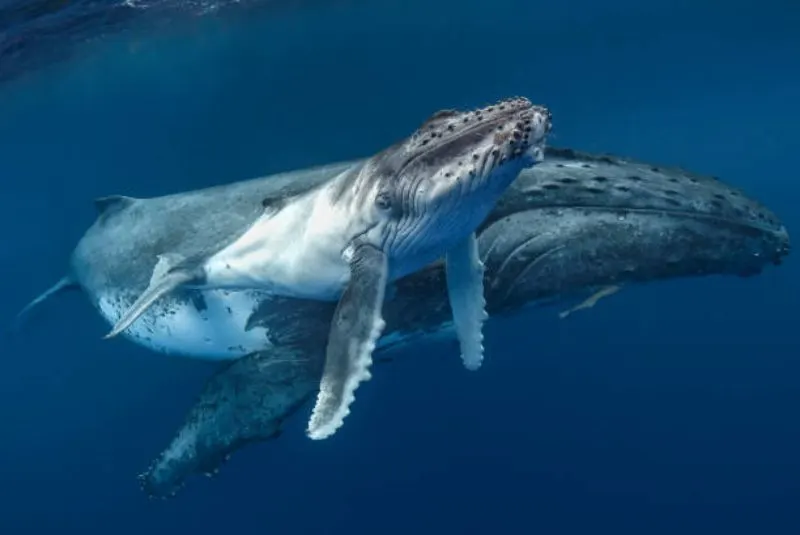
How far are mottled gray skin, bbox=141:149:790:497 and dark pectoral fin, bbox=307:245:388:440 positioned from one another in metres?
2.11

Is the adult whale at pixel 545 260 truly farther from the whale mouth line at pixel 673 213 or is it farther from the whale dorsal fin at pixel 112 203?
the whale dorsal fin at pixel 112 203

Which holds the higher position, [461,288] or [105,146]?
[105,146]

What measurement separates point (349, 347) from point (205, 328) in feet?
13.9

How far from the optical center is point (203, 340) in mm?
8992

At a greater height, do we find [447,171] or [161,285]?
[447,171]

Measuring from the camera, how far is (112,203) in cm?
1107

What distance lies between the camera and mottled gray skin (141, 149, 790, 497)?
24.7 ft

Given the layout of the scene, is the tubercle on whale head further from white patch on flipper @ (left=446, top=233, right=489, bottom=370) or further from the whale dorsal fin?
the whale dorsal fin

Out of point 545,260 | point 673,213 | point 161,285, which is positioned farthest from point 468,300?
point 161,285

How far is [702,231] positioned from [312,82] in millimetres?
26089

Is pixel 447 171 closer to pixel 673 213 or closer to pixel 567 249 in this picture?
pixel 567 249

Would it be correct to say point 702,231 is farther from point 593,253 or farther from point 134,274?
point 134,274

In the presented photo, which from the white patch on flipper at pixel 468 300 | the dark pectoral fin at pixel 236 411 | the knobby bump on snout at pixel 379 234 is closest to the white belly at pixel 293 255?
the knobby bump on snout at pixel 379 234

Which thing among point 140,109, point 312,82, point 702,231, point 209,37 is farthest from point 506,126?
point 140,109
